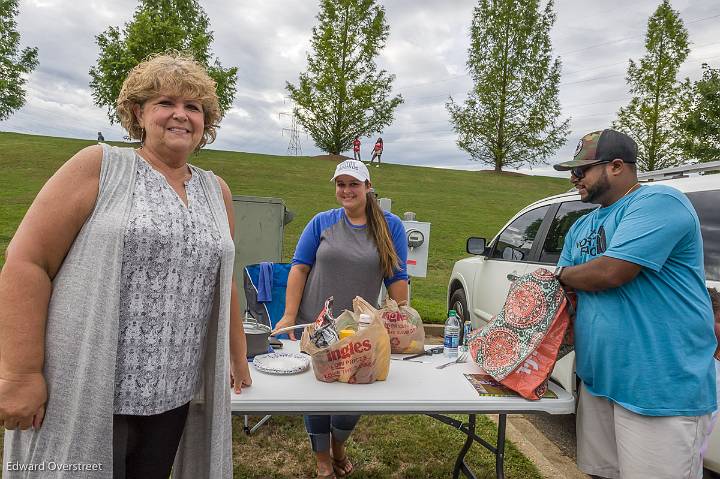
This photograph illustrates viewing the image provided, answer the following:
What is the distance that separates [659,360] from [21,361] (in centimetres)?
208

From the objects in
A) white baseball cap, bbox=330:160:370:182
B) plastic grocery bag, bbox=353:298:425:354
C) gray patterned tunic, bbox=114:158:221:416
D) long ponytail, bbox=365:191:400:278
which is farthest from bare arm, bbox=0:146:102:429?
long ponytail, bbox=365:191:400:278

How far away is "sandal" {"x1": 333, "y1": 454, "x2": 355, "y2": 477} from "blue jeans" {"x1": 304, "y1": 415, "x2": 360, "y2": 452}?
21cm

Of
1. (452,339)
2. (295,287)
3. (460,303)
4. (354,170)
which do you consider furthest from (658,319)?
(460,303)

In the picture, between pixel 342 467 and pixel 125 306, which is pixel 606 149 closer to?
pixel 125 306

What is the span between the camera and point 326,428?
2.83 metres

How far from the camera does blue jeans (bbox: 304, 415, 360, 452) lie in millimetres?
2812

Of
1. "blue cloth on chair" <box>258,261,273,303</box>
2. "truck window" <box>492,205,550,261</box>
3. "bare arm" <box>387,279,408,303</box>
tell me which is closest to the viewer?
"bare arm" <box>387,279,408,303</box>

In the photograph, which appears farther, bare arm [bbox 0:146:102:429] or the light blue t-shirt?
the light blue t-shirt

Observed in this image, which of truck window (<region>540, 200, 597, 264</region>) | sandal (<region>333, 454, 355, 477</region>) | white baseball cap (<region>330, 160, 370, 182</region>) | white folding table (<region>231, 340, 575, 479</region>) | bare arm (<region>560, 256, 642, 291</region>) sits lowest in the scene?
sandal (<region>333, 454, 355, 477</region>)

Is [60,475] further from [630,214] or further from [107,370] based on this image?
[630,214]

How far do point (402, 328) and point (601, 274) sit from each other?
3.37 ft

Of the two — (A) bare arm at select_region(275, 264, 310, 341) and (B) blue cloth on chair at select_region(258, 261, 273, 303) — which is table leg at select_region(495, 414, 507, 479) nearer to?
(A) bare arm at select_region(275, 264, 310, 341)

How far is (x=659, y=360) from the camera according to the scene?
72.8 inches

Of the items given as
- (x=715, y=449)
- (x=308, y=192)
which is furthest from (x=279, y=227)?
(x=308, y=192)
